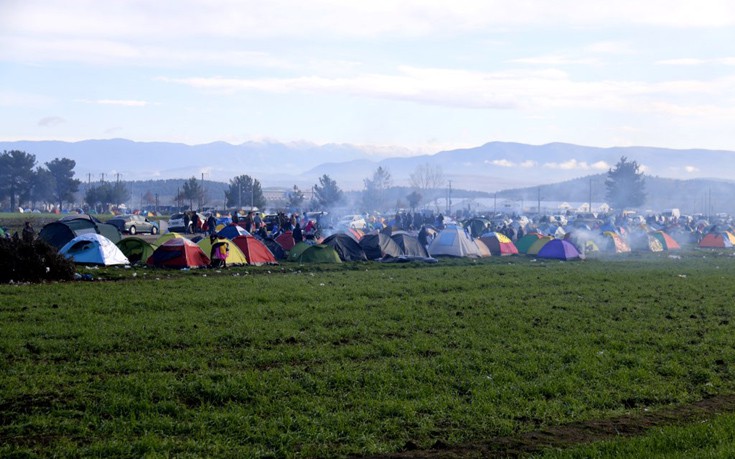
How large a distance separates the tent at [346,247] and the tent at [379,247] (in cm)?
49

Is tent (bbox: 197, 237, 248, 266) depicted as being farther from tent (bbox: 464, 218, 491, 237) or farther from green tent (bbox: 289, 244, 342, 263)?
tent (bbox: 464, 218, 491, 237)

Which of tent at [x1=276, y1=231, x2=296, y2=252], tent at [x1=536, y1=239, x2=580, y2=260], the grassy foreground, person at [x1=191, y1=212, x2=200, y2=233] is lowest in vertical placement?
the grassy foreground

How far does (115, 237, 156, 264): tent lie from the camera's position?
26047 mm

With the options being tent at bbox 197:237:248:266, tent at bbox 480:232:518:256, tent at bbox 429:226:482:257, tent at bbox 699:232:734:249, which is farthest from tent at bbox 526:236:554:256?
tent at bbox 699:232:734:249

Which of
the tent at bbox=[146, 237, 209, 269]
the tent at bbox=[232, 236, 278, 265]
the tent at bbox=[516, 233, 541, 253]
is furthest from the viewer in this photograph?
the tent at bbox=[516, 233, 541, 253]

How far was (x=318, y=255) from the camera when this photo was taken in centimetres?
2903

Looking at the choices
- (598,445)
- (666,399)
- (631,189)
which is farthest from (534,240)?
(631,189)

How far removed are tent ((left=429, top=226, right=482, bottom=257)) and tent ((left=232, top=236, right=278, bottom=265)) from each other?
8.86 meters

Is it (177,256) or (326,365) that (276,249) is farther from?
(326,365)

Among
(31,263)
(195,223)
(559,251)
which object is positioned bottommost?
(559,251)

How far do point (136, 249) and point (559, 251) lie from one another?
61.6 feet

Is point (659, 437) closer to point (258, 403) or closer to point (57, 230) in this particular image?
point (258, 403)

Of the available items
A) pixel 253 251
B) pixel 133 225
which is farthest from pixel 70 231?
pixel 133 225

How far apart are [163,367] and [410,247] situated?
878 inches
